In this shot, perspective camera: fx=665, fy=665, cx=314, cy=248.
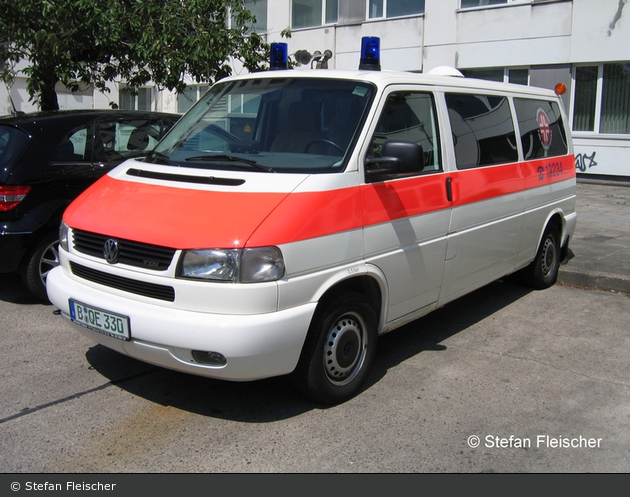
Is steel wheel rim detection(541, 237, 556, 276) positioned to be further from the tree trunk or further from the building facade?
the building facade

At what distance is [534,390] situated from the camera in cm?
463

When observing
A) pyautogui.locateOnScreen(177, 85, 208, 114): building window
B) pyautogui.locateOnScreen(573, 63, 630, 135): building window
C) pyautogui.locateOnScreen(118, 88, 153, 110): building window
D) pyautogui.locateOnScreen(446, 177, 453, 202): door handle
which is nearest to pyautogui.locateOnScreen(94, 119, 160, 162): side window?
pyautogui.locateOnScreen(446, 177, 453, 202): door handle

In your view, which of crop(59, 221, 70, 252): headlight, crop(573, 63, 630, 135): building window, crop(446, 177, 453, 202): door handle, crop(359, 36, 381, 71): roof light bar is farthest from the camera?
crop(573, 63, 630, 135): building window

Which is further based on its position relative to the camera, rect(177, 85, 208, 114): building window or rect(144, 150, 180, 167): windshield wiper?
rect(177, 85, 208, 114): building window

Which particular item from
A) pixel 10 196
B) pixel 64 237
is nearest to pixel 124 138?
pixel 10 196

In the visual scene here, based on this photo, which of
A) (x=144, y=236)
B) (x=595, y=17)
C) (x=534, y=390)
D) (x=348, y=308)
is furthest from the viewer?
(x=595, y=17)

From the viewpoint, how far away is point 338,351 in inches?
167

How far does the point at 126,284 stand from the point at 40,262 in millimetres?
2693

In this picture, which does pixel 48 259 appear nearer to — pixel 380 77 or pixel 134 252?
pixel 134 252

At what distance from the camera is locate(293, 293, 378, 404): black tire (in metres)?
4.04

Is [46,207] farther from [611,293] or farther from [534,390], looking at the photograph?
[611,293]

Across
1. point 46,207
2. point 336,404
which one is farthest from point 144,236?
point 46,207

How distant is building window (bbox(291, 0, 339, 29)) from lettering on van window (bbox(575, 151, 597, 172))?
8.12m
